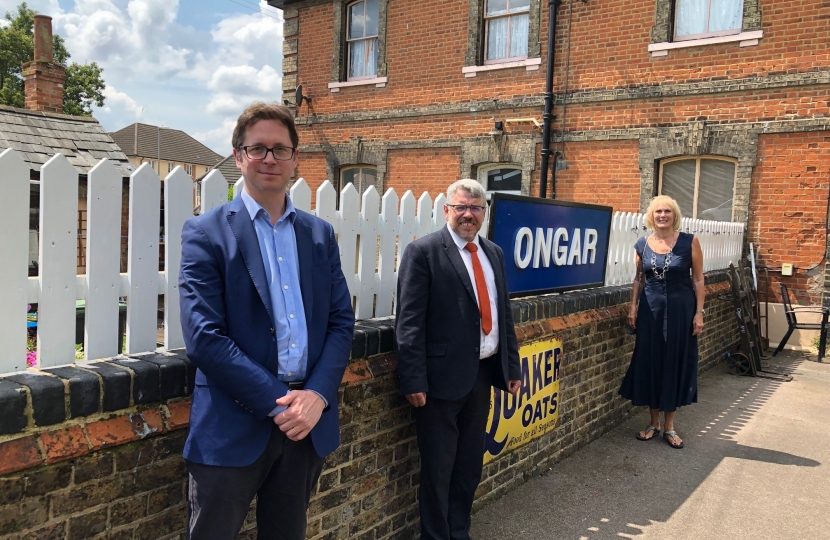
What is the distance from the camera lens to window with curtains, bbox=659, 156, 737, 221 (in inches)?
406

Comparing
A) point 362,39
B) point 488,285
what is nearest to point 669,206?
point 488,285

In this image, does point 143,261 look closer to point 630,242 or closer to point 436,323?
point 436,323

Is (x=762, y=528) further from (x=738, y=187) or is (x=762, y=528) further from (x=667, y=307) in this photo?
(x=738, y=187)

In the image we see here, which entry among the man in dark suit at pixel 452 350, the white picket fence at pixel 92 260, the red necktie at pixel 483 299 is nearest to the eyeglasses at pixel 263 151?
the white picket fence at pixel 92 260

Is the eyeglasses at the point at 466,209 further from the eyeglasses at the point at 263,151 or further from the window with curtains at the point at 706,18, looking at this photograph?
the window with curtains at the point at 706,18

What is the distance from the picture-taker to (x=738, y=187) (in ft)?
32.6

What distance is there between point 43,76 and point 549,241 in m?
14.2

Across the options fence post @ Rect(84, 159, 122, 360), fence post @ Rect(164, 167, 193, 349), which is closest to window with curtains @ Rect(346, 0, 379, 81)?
fence post @ Rect(164, 167, 193, 349)

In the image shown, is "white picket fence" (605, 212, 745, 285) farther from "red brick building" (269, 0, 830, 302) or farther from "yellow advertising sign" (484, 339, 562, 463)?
"red brick building" (269, 0, 830, 302)

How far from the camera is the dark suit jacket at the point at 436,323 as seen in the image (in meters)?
3.06

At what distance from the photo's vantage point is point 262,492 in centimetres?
221

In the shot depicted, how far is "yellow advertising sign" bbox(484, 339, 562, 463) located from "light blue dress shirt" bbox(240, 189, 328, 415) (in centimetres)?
A: 200

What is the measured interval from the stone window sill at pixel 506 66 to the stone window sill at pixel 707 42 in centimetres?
209

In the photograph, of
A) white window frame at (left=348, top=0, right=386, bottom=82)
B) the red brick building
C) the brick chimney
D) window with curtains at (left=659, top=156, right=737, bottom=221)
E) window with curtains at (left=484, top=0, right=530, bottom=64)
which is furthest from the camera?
the brick chimney
